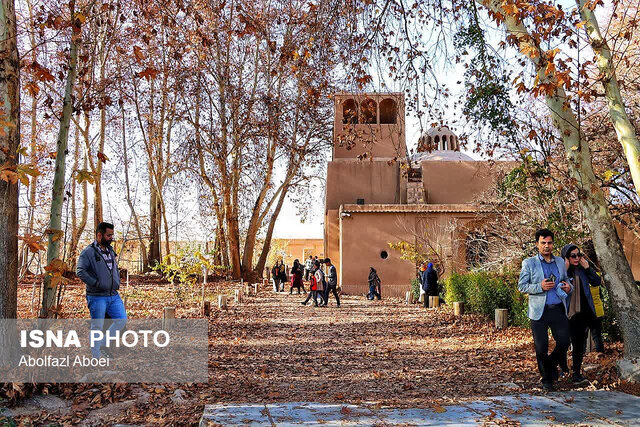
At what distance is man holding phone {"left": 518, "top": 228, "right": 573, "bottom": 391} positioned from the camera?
618 centimetres

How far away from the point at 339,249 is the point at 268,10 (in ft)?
35.7

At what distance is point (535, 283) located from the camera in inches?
246

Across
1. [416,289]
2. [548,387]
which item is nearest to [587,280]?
[548,387]

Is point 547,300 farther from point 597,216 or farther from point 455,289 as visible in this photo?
point 455,289

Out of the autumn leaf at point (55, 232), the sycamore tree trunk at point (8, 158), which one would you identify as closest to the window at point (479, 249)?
the autumn leaf at point (55, 232)

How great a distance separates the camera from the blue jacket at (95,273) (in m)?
Answer: 6.85

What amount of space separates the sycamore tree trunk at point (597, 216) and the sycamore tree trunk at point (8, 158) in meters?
5.17

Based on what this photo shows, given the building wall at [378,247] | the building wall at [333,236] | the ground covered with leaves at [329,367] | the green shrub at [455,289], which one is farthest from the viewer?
the building wall at [333,236]

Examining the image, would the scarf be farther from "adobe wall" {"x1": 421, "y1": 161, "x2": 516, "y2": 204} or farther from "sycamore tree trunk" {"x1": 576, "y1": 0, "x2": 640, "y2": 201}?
"adobe wall" {"x1": 421, "y1": 161, "x2": 516, "y2": 204}

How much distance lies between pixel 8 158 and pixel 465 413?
4.89 m

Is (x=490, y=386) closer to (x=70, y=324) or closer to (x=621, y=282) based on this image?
(x=621, y=282)

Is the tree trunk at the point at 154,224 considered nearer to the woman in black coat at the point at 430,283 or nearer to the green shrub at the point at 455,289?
the woman in black coat at the point at 430,283

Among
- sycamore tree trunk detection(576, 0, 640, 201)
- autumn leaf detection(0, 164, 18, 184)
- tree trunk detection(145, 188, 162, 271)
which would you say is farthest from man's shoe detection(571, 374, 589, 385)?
tree trunk detection(145, 188, 162, 271)

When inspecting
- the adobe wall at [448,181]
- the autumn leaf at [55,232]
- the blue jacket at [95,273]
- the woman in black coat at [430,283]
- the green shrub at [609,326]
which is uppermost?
the adobe wall at [448,181]
